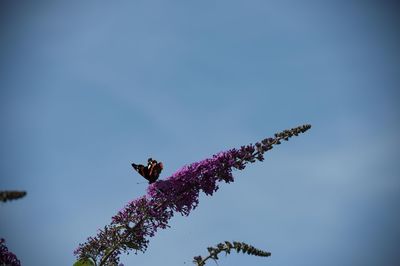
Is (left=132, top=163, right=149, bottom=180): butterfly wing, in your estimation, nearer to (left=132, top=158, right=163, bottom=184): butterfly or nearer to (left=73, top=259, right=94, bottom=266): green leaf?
(left=132, top=158, right=163, bottom=184): butterfly

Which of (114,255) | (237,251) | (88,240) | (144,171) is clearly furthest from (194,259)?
(144,171)

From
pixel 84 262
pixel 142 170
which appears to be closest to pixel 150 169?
pixel 142 170

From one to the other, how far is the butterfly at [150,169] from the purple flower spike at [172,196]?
862 mm

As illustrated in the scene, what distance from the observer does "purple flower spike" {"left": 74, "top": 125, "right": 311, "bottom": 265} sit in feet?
25.7

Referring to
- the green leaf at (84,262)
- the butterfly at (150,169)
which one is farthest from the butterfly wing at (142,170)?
the green leaf at (84,262)

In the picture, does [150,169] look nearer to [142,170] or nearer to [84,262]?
[142,170]

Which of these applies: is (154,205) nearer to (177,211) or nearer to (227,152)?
(177,211)

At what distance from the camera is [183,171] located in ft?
27.9

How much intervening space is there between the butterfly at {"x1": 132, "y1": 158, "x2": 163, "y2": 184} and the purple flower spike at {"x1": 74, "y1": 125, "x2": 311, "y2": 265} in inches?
33.9

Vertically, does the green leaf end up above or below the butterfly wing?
below

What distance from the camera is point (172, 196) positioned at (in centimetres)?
834

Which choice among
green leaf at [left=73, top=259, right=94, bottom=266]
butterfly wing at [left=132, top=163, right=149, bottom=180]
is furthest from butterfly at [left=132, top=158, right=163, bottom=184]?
green leaf at [left=73, top=259, right=94, bottom=266]

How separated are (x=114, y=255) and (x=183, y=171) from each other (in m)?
2.01

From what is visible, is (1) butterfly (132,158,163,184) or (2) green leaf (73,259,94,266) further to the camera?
(1) butterfly (132,158,163,184)
